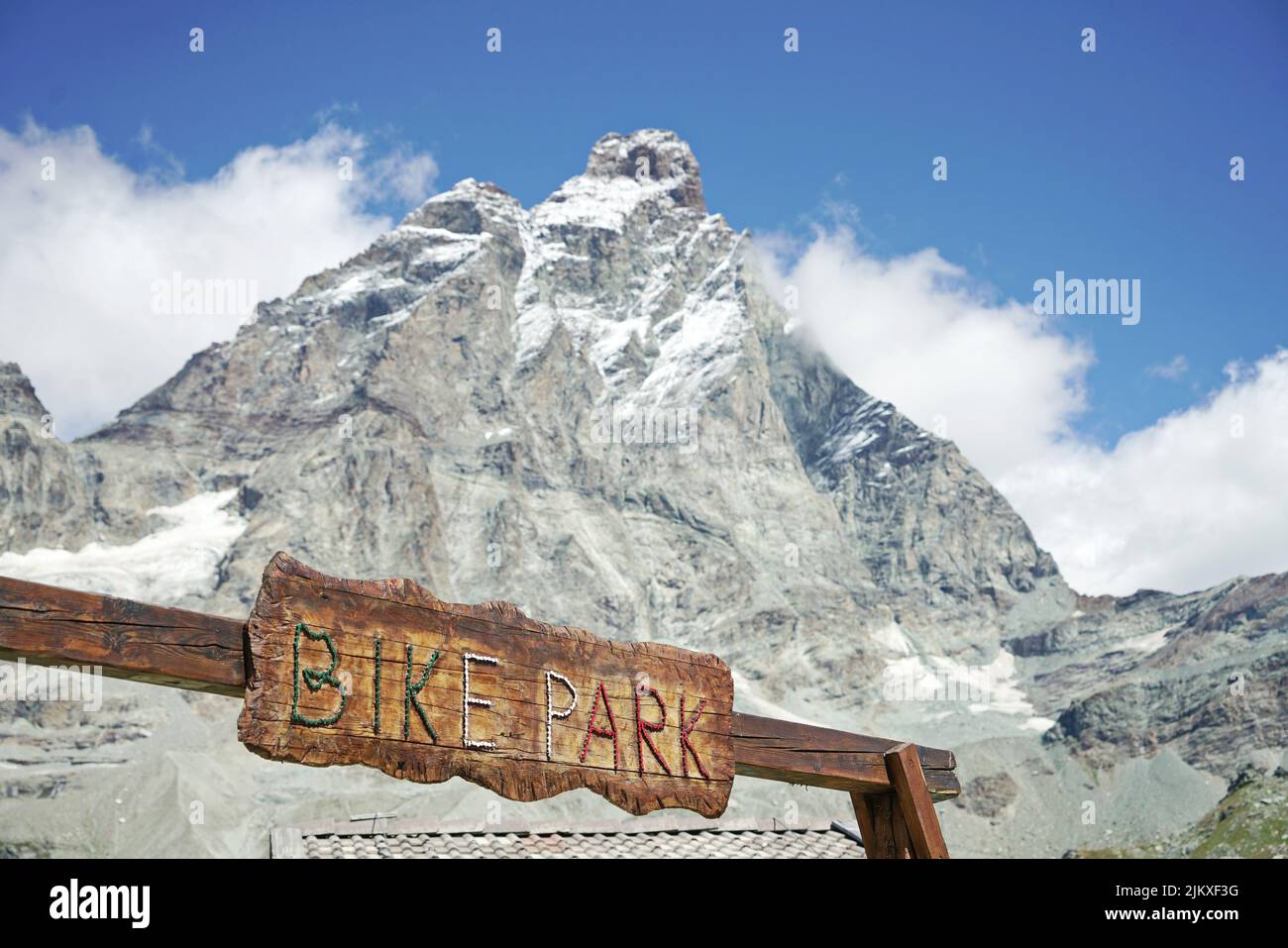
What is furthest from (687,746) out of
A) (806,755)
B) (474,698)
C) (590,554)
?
(590,554)

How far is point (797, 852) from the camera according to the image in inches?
616

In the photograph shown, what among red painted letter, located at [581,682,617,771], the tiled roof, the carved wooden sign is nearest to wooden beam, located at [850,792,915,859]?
the carved wooden sign

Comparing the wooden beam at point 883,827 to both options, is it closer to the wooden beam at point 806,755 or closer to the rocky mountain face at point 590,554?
the wooden beam at point 806,755

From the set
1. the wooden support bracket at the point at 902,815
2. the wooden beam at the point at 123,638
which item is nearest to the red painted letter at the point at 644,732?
the wooden support bracket at the point at 902,815

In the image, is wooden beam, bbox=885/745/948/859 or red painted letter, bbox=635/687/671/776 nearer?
red painted letter, bbox=635/687/671/776

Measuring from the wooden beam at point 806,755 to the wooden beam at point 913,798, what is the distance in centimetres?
5

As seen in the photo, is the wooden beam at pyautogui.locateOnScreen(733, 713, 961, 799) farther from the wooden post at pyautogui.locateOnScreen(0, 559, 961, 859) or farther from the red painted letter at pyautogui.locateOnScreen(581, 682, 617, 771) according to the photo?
the red painted letter at pyautogui.locateOnScreen(581, 682, 617, 771)

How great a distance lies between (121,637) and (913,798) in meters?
2.95

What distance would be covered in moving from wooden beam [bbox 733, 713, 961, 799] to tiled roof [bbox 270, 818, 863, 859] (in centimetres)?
992

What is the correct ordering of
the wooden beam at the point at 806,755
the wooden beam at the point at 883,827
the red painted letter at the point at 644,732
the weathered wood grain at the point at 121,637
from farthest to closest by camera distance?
the wooden beam at the point at 883,827 < the wooden beam at the point at 806,755 < the red painted letter at the point at 644,732 < the weathered wood grain at the point at 121,637

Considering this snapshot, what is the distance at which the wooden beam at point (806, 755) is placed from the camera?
5.13m

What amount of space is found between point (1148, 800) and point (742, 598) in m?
61.4

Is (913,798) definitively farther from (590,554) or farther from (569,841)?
(590,554)

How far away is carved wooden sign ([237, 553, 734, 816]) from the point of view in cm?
406
